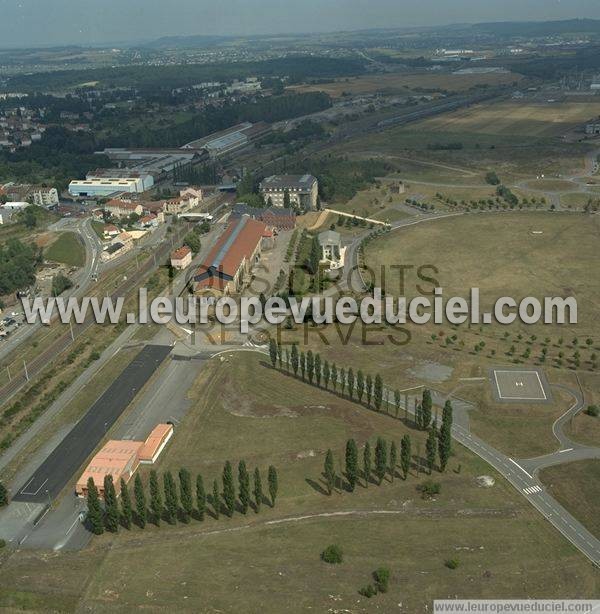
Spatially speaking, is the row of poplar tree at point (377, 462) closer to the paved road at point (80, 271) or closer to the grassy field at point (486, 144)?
the paved road at point (80, 271)

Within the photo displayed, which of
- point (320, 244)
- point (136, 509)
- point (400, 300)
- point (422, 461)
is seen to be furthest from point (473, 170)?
point (136, 509)

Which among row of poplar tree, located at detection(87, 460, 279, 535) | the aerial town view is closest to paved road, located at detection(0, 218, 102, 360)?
the aerial town view

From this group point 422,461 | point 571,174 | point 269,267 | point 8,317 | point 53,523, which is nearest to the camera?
point 53,523

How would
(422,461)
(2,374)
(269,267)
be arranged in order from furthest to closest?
(269,267), (2,374), (422,461)

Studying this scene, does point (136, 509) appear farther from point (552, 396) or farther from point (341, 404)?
point (552, 396)

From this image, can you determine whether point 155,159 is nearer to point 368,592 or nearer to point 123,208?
point 123,208
